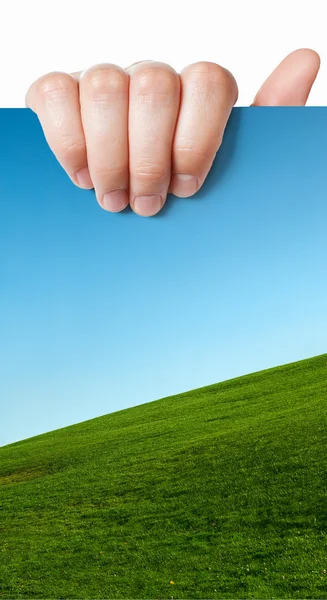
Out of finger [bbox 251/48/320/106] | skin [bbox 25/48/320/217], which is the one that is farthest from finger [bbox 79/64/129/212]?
finger [bbox 251/48/320/106]

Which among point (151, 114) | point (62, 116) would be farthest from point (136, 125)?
point (62, 116)

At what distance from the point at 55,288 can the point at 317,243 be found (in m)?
1.15

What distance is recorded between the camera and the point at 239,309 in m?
2.65

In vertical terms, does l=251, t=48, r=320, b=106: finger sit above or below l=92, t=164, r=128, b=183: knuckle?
above

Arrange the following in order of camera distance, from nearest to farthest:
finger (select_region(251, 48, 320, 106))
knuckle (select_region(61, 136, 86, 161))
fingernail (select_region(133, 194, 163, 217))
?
knuckle (select_region(61, 136, 86, 161)), fingernail (select_region(133, 194, 163, 217)), finger (select_region(251, 48, 320, 106))

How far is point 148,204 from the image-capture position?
251 centimetres

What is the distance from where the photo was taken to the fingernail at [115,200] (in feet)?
8.13

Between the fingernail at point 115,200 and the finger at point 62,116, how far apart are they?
0.12 meters

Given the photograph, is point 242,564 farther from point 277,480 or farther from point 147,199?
point 147,199

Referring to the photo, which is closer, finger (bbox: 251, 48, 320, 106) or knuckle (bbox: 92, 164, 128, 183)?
knuckle (bbox: 92, 164, 128, 183)

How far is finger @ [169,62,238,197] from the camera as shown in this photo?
92.2 inches

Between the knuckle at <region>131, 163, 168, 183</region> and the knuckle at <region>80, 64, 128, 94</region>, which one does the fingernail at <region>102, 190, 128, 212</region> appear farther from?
the knuckle at <region>80, 64, 128, 94</region>

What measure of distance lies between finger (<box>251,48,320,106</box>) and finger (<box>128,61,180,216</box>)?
31.4 inches

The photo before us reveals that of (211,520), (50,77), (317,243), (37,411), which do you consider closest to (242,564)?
(211,520)
